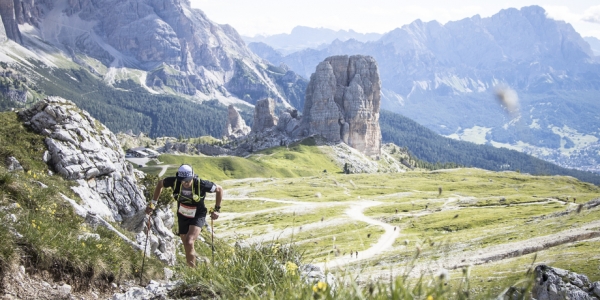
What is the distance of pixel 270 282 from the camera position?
27.3 feet

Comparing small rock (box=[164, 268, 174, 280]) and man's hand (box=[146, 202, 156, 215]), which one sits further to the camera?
small rock (box=[164, 268, 174, 280])

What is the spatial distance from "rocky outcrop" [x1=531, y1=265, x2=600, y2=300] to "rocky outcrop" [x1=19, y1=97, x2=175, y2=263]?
20.0 m

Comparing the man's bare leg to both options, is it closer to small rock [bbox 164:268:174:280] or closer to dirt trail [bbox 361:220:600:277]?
small rock [bbox 164:268:174:280]

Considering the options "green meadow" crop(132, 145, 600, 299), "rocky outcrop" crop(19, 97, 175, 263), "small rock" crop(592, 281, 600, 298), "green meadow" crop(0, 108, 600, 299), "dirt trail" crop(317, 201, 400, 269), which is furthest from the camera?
"dirt trail" crop(317, 201, 400, 269)

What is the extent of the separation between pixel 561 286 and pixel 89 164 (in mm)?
29527

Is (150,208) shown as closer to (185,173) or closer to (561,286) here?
(185,173)

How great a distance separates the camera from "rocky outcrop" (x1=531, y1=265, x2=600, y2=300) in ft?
63.8

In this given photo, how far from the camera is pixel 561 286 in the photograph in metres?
19.9

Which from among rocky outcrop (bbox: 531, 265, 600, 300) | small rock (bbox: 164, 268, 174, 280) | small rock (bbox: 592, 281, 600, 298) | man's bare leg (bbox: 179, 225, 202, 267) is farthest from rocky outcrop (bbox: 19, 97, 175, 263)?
small rock (bbox: 592, 281, 600, 298)

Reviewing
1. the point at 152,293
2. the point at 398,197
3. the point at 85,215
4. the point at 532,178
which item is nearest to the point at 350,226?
the point at 398,197

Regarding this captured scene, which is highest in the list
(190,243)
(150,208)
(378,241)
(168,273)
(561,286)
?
(150,208)

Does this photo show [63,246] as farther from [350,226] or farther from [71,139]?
[350,226]

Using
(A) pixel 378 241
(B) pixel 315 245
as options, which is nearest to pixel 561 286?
(B) pixel 315 245

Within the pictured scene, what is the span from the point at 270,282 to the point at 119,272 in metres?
9.23
